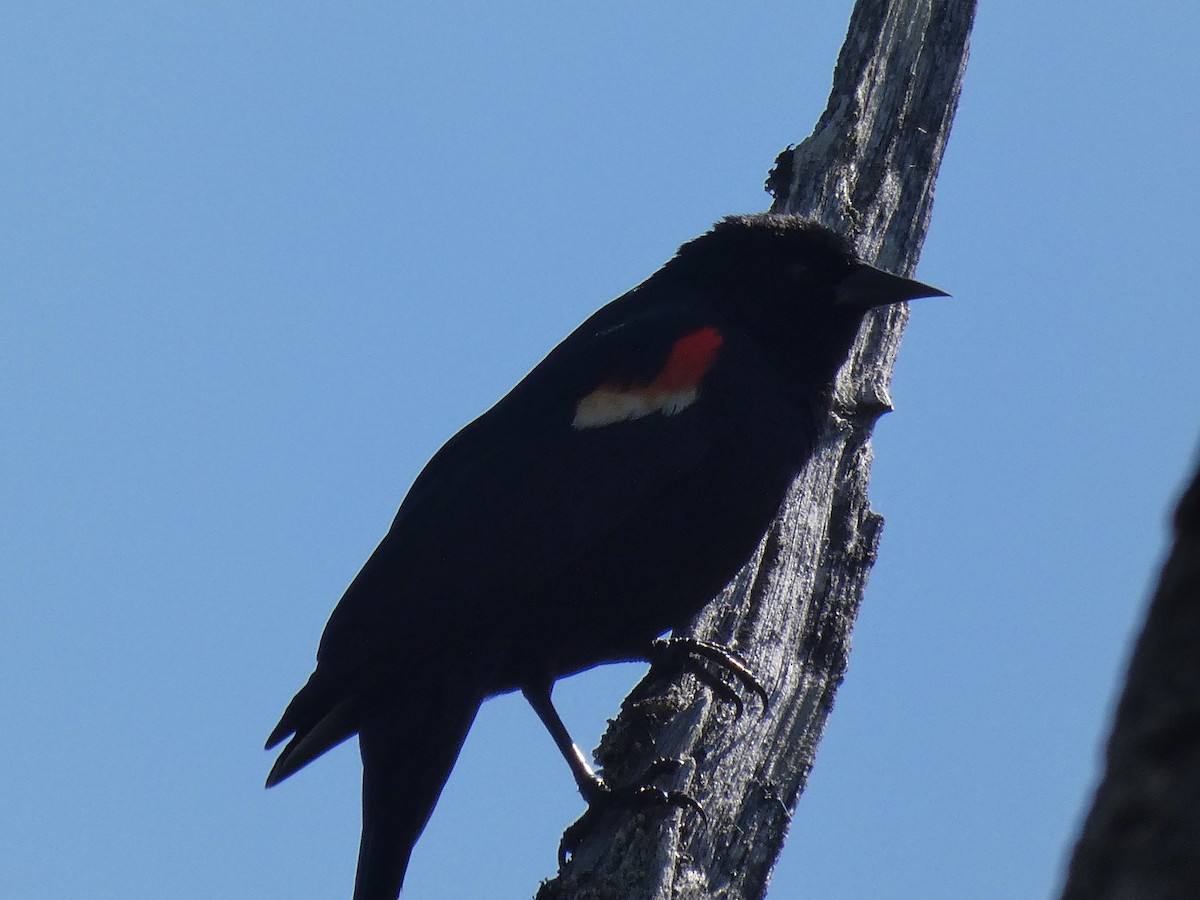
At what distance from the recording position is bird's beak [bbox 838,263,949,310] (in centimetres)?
473

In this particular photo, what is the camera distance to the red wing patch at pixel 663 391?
4.40m

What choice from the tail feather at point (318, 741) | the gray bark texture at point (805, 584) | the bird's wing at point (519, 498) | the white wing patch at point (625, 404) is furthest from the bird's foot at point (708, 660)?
the tail feather at point (318, 741)

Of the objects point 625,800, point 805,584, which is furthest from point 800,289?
point 625,800

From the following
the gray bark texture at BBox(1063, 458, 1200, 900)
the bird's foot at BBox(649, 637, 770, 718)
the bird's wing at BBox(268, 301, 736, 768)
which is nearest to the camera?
the gray bark texture at BBox(1063, 458, 1200, 900)

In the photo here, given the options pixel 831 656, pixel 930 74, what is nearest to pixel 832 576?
pixel 831 656

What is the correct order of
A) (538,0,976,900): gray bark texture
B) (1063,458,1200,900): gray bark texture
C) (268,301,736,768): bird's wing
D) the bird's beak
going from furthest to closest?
the bird's beak, (268,301,736,768): bird's wing, (538,0,976,900): gray bark texture, (1063,458,1200,900): gray bark texture

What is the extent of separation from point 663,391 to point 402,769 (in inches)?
56.8

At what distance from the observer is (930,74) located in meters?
5.15

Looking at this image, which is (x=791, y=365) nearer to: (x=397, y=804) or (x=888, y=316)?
(x=888, y=316)

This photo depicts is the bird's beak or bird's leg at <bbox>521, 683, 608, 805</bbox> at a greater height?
the bird's beak

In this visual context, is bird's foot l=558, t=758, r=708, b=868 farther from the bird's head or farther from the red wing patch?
the bird's head

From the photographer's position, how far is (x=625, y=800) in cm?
368

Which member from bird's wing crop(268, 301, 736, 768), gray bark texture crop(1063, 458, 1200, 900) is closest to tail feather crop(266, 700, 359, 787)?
bird's wing crop(268, 301, 736, 768)

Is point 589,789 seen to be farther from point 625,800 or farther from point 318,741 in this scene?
point 318,741
